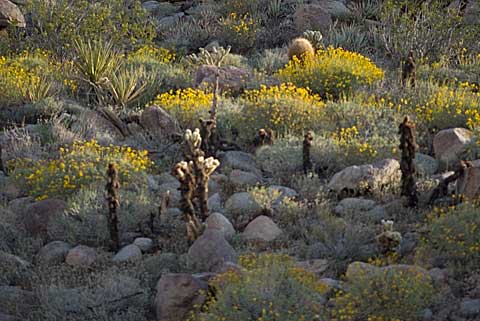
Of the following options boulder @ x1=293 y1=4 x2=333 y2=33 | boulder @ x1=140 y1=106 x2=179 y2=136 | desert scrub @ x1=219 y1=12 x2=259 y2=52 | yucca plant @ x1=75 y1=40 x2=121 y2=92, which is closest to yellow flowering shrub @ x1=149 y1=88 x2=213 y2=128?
boulder @ x1=140 y1=106 x2=179 y2=136

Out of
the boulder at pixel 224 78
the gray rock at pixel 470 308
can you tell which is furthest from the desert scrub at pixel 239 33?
the gray rock at pixel 470 308

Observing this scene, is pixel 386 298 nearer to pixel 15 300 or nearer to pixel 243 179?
pixel 15 300

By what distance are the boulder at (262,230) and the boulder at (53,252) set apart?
1.54m

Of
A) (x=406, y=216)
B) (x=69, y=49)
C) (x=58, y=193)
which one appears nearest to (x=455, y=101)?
(x=406, y=216)

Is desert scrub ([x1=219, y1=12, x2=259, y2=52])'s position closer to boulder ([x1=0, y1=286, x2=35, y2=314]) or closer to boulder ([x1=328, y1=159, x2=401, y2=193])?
boulder ([x1=328, y1=159, x2=401, y2=193])

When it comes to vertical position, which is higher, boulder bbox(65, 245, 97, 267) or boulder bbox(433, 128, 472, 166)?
boulder bbox(433, 128, 472, 166)

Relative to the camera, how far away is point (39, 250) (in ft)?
21.8

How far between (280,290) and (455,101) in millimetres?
4794

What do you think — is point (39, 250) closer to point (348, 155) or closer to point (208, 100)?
point (348, 155)

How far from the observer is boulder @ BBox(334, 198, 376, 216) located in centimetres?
681

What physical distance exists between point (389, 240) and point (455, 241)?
49 centimetres

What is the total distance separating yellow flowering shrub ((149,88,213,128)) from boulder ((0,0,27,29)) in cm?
475

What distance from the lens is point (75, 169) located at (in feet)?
25.2

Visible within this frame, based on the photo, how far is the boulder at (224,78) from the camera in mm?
10915
